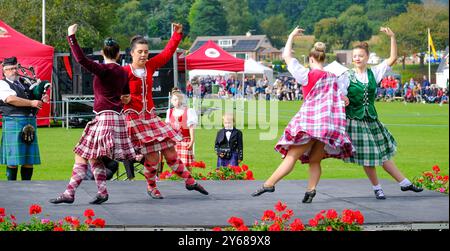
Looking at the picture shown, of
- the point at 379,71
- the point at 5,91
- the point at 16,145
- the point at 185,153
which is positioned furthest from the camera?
the point at 185,153

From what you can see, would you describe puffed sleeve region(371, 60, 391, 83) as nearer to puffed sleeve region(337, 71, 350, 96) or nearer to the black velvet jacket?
puffed sleeve region(337, 71, 350, 96)

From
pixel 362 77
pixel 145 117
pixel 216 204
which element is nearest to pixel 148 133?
pixel 145 117

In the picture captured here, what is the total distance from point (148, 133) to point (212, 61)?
21.9 metres

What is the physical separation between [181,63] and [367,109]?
23346 mm

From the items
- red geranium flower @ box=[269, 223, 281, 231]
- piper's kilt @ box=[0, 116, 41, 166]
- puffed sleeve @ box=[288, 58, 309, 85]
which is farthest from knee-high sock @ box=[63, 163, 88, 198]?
piper's kilt @ box=[0, 116, 41, 166]

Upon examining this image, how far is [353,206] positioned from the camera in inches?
394

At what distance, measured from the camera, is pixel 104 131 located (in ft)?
32.6

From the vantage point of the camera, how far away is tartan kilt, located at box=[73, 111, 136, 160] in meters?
9.89

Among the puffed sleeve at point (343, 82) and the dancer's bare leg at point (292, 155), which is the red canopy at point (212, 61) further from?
the dancer's bare leg at point (292, 155)

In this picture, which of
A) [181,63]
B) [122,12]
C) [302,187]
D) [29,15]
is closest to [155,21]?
[122,12]

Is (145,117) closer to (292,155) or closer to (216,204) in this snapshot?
(216,204)

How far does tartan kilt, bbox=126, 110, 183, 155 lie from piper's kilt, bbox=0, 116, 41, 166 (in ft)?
9.94

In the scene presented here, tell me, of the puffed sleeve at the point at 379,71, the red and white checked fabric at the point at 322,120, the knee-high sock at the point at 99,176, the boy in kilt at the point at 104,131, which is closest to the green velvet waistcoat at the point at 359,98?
the puffed sleeve at the point at 379,71

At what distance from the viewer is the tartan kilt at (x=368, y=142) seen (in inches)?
418
